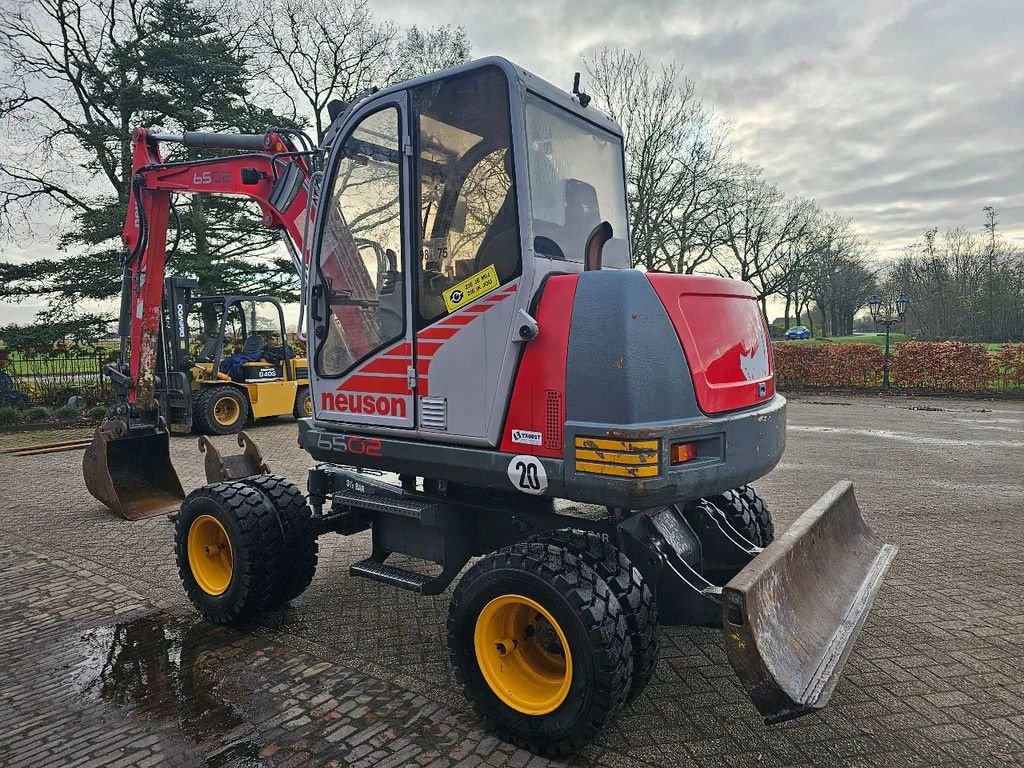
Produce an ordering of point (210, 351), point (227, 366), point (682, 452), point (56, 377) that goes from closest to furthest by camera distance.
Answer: point (682, 452)
point (227, 366)
point (210, 351)
point (56, 377)

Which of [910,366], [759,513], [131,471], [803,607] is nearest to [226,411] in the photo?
[131,471]

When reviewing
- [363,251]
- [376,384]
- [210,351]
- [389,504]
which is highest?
[363,251]

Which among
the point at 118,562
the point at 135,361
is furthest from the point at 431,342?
the point at 135,361

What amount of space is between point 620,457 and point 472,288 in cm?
102

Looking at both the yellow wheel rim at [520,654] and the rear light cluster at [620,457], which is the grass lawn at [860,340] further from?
the rear light cluster at [620,457]

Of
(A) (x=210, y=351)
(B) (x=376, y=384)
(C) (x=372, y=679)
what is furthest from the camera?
(A) (x=210, y=351)

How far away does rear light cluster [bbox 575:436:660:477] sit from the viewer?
2588 mm

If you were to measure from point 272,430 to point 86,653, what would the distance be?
9.48 metres

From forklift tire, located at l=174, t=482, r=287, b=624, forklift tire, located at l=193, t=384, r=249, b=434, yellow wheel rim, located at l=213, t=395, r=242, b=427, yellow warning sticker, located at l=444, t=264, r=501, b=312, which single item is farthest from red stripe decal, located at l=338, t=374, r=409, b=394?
yellow wheel rim, located at l=213, t=395, r=242, b=427

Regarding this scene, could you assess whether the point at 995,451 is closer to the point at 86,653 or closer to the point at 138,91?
the point at 86,653

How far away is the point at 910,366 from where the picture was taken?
1831cm

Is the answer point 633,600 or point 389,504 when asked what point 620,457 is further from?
point 389,504

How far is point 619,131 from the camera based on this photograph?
3887mm

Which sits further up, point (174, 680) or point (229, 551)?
point (229, 551)
